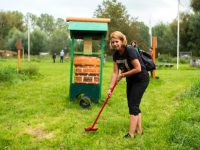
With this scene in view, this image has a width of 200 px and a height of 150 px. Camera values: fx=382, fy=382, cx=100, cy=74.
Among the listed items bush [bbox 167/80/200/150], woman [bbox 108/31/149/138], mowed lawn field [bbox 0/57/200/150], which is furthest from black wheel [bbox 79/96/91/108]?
woman [bbox 108/31/149/138]

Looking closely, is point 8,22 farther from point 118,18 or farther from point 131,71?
point 131,71

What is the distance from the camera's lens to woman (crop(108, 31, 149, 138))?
6.21m

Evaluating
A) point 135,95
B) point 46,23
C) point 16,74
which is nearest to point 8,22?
point 46,23

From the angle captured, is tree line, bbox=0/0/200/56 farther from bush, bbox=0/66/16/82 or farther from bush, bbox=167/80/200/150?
bush, bbox=167/80/200/150

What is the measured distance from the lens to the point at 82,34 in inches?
403

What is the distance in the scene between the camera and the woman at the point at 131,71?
621cm

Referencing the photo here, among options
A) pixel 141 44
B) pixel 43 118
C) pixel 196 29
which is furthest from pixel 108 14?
pixel 43 118

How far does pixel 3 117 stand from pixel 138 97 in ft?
10.5

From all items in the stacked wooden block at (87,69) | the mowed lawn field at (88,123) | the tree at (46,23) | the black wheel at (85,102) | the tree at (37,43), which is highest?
the tree at (46,23)

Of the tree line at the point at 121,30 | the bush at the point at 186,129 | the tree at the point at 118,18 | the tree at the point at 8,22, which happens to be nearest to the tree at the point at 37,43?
the tree line at the point at 121,30

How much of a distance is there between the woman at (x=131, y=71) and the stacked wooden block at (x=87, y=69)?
2930mm

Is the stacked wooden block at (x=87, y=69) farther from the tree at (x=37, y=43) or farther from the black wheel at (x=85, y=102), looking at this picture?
the tree at (x=37, y=43)

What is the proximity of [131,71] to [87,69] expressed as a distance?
11.2 ft

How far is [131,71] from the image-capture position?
6.22 m
